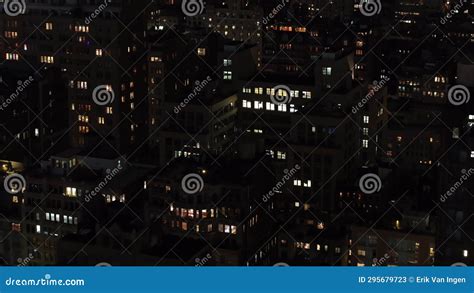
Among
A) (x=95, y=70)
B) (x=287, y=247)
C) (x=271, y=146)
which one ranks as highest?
(x=95, y=70)

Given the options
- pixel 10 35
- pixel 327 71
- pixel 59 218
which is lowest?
pixel 59 218

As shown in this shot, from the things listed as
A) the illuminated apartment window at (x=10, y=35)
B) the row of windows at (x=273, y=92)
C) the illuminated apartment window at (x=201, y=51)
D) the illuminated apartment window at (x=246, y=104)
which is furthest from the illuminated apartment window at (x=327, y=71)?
the illuminated apartment window at (x=10, y=35)

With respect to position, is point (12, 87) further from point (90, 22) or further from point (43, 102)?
point (90, 22)

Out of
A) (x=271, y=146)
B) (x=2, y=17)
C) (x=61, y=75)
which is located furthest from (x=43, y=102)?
(x=271, y=146)

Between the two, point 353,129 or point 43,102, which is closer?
point 353,129

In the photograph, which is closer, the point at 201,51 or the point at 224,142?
the point at 224,142

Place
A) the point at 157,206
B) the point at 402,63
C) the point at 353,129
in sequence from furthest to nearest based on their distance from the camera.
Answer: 1. the point at 402,63
2. the point at 353,129
3. the point at 157,206

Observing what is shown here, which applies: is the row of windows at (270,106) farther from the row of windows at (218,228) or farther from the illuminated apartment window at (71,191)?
the row of windows at (218,228)

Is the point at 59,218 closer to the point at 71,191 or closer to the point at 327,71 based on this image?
the point at 71,191

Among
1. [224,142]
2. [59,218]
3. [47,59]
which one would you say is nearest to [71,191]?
[59,218]
